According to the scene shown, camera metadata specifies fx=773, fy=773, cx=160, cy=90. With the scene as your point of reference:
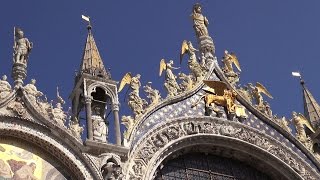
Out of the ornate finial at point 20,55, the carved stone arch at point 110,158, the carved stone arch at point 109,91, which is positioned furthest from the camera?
the carved stone arch at point 109,91

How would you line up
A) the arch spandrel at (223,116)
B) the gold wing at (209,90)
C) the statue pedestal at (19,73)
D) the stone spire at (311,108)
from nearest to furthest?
1. the statue pedestal at (19,73)
2. the arch spandrel at (223,116)
3. the gold wing at (209,90)
4. the stone spire at (311,108)

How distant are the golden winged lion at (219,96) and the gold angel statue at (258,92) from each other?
2.32 feet

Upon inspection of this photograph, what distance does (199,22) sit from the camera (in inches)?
754

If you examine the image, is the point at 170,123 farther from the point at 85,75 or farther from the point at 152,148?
the point at 85,75

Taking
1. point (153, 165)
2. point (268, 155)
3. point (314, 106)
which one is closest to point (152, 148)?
point (153, 165)

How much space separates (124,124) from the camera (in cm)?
1509

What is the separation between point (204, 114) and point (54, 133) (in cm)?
394

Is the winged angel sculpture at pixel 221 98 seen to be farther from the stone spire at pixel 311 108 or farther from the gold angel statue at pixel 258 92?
the stone spire at pixel 311 108

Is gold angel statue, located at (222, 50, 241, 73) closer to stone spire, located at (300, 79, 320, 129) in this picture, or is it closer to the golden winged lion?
the golden winged lion

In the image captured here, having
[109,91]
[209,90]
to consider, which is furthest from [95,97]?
[209,90]

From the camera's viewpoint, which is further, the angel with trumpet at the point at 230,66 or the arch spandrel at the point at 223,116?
the angel with trumpet at the point at 230,66

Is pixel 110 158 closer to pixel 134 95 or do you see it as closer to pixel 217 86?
pixel 134 95

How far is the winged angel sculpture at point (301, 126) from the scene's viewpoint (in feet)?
57.4

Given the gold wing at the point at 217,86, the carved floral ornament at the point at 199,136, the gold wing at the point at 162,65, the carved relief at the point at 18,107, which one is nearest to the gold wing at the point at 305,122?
the carved floral ornament at the point at 199,136
